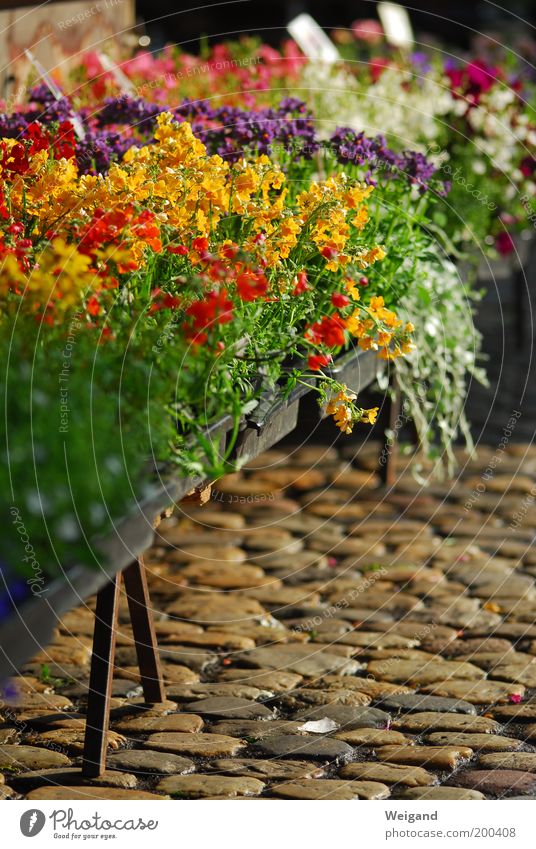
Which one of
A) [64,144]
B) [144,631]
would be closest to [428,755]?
[144,631]

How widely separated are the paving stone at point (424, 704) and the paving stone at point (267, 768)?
15.9 inches

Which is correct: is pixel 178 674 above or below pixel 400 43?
below

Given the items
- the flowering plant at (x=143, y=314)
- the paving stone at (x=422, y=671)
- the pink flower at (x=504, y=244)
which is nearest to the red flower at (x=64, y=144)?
the flowering plant at (x=143, y=314)

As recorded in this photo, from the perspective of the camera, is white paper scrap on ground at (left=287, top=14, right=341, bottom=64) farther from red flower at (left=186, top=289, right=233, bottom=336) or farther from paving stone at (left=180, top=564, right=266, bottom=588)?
red flower at (left=186, top=289, right=233, bottom=336)

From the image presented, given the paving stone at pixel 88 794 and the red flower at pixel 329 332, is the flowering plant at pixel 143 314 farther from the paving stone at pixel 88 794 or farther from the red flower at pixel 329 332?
the paving stone at pixel 88 794

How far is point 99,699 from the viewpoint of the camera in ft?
8.57

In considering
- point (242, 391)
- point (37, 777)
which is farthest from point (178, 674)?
point (242, 391)

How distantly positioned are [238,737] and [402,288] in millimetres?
1689

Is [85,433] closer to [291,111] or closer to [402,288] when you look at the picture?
[402,288]

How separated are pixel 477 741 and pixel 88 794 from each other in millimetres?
967

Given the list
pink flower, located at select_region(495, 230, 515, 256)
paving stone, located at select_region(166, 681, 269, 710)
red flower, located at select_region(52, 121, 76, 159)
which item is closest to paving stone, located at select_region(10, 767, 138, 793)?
paving stone, located at select_region(166, 681, 269, 710)

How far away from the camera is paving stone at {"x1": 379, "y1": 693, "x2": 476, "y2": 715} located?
303cm
